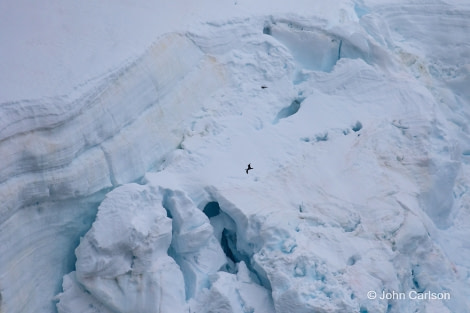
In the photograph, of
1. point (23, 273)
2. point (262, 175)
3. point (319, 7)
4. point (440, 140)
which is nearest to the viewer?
point (23, 273)

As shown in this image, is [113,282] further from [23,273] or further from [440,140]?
[440,140]

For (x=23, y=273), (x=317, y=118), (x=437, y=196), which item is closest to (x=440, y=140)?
(x=437, y=196)

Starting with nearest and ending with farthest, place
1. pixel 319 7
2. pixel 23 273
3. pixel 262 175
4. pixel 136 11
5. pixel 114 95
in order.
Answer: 1. pixel 23 273
2. pixel 114 95
3. pixel 262 175
4. pixel 136 11
5. pixel 319 7

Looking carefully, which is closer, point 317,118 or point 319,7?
point 317,118
